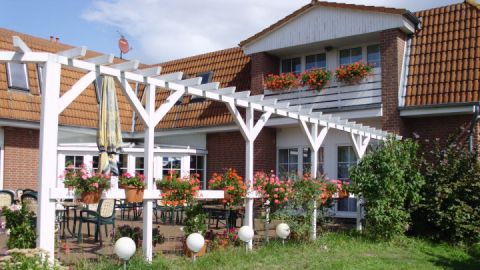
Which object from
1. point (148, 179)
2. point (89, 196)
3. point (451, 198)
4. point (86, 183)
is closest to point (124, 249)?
point (89, 196)

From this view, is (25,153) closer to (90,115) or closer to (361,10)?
(90,115)

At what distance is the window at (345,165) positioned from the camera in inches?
548

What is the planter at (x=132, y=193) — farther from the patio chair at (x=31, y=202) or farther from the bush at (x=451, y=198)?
the bush at (x=451, y=198)

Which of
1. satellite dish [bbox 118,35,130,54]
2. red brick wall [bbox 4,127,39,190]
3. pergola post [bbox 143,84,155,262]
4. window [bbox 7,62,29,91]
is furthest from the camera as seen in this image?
satellite dish [bbox 118,35,130,54]

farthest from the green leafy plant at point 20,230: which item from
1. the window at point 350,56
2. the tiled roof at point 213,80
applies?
the window at point 350,56

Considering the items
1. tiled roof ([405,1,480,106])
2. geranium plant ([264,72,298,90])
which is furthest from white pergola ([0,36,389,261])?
geranium plant ([264,72,298,90])

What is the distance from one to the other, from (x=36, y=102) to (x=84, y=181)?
964 centimetres

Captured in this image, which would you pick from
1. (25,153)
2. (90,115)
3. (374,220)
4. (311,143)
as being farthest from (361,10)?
(25,153)

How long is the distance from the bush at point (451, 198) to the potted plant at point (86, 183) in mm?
7338

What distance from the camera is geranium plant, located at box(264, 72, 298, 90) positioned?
14.8 m

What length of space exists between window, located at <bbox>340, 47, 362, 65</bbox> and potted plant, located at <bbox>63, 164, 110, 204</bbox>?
32.0 feet

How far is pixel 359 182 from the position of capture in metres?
10.9

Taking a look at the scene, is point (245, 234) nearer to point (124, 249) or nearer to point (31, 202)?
point (124, 249)

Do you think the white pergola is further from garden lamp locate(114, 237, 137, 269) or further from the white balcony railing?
the white balcony railing
